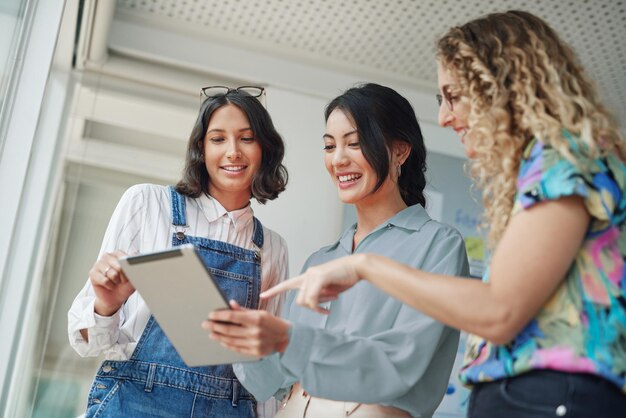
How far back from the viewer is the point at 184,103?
265 centimetres

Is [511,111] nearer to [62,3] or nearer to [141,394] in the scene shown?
[141,394]

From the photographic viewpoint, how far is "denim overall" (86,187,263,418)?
1.51 metres

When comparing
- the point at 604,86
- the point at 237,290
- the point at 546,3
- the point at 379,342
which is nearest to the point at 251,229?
the point at 237,290

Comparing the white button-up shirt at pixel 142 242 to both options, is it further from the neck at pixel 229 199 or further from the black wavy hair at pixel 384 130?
the black wavy hair at pixel 384 130

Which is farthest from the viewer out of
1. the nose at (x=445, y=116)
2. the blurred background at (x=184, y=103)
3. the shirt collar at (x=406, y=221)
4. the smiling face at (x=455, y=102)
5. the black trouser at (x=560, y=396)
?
the blurred background at (x=184, y=103)

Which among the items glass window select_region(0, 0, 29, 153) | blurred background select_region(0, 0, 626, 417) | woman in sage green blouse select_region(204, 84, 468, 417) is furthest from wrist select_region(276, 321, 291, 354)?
blurred background select_region(0, 0, 626, 417)

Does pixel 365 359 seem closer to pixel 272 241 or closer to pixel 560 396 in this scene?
pixel 560 396

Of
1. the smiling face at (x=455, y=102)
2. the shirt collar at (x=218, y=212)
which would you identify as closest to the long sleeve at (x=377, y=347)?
the shirt collar at (x=218, y=212)

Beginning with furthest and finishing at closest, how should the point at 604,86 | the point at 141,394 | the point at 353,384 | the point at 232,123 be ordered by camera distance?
the point at 604,86
the point at 232,123
the point at 141,394
the point at 353,384

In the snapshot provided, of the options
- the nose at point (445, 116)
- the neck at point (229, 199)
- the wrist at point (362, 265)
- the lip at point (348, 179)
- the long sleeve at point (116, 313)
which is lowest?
the long sleeve at point (116, 313)

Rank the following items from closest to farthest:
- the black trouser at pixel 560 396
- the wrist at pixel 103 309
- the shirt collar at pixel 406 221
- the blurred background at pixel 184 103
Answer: the black trouser at pixel 560 396, the wrist at pixel 103 309, the shirt collar at pixel 406 221, the blurred background at pixel 184 103

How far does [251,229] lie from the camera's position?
178 centimetres

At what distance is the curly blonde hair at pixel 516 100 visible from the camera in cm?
105

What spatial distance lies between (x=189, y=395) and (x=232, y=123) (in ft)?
2.05
